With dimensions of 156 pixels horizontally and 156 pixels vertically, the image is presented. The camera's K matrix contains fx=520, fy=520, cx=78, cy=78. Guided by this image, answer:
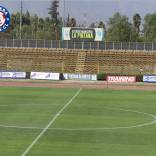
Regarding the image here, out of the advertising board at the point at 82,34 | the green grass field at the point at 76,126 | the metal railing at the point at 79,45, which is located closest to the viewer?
the green grass field at the point at 76,126

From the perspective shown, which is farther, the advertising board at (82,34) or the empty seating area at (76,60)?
the advertising board at (82,34)

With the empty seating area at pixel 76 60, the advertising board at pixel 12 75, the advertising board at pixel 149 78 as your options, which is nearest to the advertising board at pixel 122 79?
the advertising board at pixel 149 78

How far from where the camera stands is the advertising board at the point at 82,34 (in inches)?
3132

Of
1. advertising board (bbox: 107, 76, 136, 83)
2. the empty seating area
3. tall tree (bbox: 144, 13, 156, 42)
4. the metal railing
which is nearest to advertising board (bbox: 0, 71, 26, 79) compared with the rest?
advertising board (bbox: 107, 76, 136, 83)

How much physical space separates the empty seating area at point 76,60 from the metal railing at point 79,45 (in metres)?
0.95

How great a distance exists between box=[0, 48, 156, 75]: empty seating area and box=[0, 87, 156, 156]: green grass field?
36.6m

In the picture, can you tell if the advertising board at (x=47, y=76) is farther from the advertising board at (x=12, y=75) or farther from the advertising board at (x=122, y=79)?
the advertising board at (x=122, y=79)

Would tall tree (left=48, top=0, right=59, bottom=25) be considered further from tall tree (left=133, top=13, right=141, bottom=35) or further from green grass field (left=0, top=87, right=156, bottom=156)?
green grass field (left=0, top=87, right=156, bottom=156)

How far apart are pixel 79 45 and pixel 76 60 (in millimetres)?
3771

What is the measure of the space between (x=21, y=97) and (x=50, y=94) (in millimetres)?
3651

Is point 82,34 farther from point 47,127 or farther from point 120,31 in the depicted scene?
point 47,127

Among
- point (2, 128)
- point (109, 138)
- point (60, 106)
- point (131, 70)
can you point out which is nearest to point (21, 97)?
point (60, 106)

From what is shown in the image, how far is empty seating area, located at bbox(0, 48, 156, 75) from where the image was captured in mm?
74250

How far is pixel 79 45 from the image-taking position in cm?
7981
